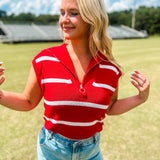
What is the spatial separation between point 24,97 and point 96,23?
0.74 meters

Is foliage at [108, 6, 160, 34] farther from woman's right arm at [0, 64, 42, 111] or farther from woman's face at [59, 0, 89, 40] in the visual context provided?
woman's right arm at [0, 64, 42, 111]

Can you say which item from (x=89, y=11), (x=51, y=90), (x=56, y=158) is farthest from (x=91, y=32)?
(x=56, y=158)

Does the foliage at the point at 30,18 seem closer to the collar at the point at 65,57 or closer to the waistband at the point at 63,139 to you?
the collar at the point at 65,57

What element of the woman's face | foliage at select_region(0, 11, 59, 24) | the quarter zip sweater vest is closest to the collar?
the quarter zip sweater vest

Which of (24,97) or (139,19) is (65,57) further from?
(139,19)

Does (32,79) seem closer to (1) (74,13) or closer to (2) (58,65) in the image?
(2) (58,65)

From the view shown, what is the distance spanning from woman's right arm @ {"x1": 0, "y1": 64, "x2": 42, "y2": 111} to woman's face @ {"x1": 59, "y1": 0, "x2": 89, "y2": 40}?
0.39m

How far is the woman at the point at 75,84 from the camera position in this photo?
1.41 meters

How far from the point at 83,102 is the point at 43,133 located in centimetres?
44

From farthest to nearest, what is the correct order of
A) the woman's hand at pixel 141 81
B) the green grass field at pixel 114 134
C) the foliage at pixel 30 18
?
1. the foliage at pixel 30 18
2. the green grass field at pixel 114 134
3. the woman's hand at pixel 141 81

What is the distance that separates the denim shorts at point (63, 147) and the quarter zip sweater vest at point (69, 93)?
0.05m

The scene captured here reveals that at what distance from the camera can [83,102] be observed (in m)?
1.41

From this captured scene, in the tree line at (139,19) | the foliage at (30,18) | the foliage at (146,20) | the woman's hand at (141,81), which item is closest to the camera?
the woman's hand at (141,81)

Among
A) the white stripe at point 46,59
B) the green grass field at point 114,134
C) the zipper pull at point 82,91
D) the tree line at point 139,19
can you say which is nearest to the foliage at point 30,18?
the tree line at point 139,19
